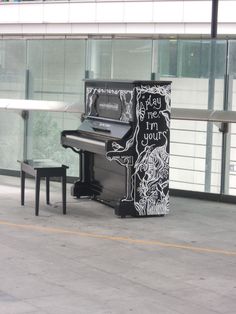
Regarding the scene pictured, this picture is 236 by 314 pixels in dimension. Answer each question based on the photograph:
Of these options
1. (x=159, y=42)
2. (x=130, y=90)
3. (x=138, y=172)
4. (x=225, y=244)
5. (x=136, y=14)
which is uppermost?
(x=136, y=14)

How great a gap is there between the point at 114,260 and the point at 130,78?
5790mm

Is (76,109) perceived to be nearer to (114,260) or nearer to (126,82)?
(126,82)

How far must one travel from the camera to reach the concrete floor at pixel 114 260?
6.45 m

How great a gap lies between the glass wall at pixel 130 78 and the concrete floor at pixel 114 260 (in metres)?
1.13

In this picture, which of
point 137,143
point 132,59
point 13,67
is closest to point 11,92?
point 13,67

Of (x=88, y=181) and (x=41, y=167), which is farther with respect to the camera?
(x=88, y=181)

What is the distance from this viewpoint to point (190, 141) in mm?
12492

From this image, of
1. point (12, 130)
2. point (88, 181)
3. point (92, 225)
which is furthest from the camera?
point (12, 130)

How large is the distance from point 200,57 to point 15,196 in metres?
4.02

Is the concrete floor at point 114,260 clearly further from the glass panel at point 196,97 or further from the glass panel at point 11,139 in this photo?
the glass panel at point 11,139

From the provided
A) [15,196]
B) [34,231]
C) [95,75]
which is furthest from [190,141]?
[34,231]

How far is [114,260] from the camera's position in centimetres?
800

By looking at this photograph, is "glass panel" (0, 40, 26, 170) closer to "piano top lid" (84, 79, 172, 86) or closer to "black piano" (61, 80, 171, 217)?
"piano top lid" (84, 79, 172, 86)

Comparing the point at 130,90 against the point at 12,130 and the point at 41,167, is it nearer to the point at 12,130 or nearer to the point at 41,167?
the point at 41,167
